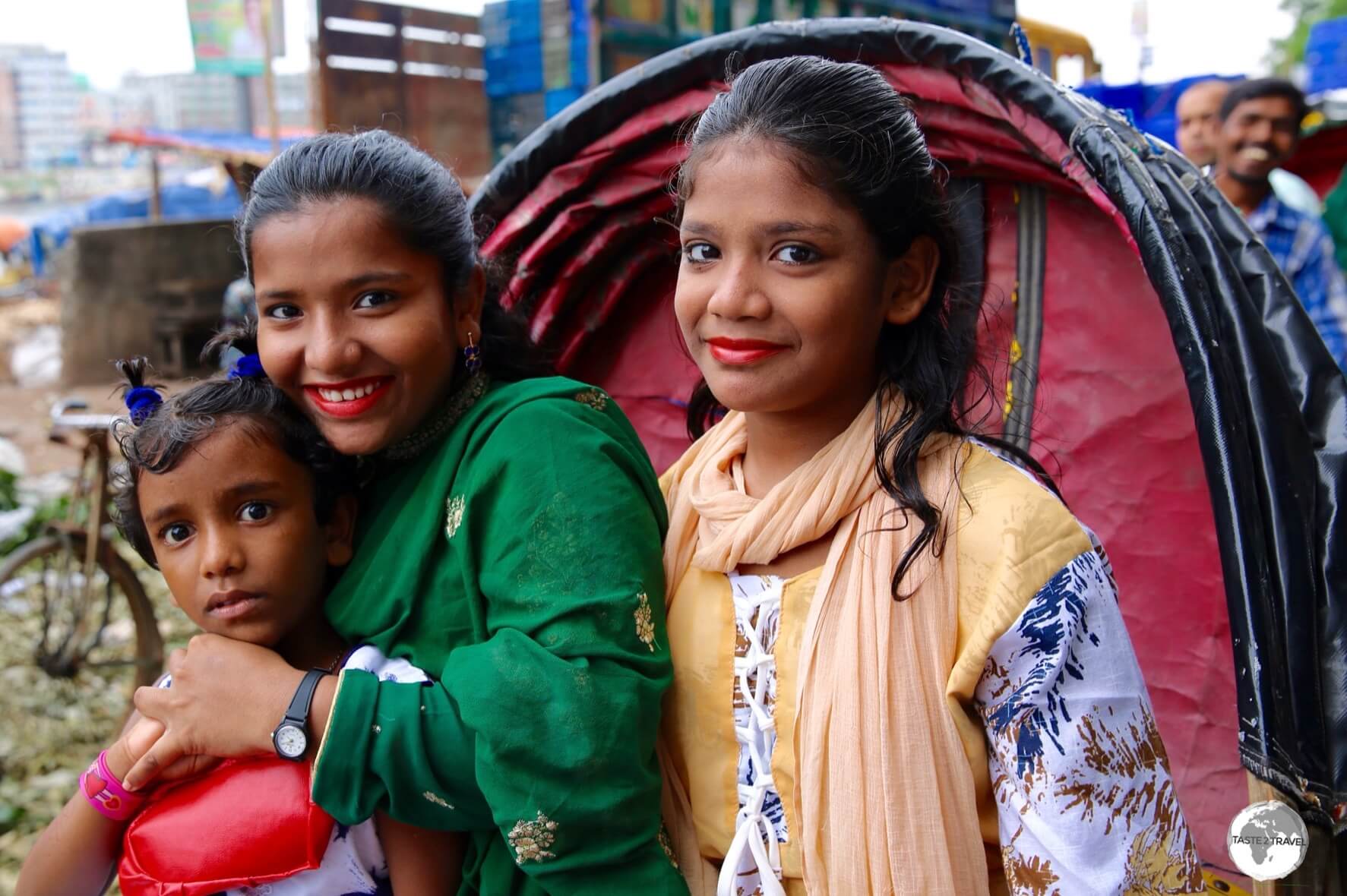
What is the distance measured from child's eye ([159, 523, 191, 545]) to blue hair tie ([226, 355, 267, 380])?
262 mm

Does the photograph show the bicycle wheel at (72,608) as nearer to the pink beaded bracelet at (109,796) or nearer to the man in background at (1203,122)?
the pink beaded bracelet at (109,796)

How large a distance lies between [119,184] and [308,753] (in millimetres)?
52050

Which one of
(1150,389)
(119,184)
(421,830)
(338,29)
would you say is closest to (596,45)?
(338,29)

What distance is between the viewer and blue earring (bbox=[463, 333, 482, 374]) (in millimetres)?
1787

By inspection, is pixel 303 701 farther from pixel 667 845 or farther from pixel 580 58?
pixel 580 58

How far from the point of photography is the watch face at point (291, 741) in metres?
1.54

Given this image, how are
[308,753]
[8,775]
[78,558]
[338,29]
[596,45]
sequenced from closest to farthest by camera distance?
1. [308,753]
2. [8,775]
3. [78,558]
4. [596,45]
5. [338,29]

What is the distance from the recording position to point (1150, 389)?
2.23 metres

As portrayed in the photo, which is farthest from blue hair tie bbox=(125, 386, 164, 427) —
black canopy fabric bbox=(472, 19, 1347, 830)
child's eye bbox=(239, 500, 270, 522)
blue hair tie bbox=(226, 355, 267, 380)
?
black canopy fabric bbox=(472, 19, 1347, 830)

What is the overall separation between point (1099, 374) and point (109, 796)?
199cm

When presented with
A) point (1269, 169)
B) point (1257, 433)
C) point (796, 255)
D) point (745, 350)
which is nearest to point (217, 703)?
point (745, 350)

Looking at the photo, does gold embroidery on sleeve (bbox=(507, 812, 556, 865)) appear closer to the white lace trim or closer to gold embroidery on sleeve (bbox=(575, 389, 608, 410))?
→ the white lace trim

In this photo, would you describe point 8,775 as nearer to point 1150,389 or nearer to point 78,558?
point 78,558

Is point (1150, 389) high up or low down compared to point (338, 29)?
down
